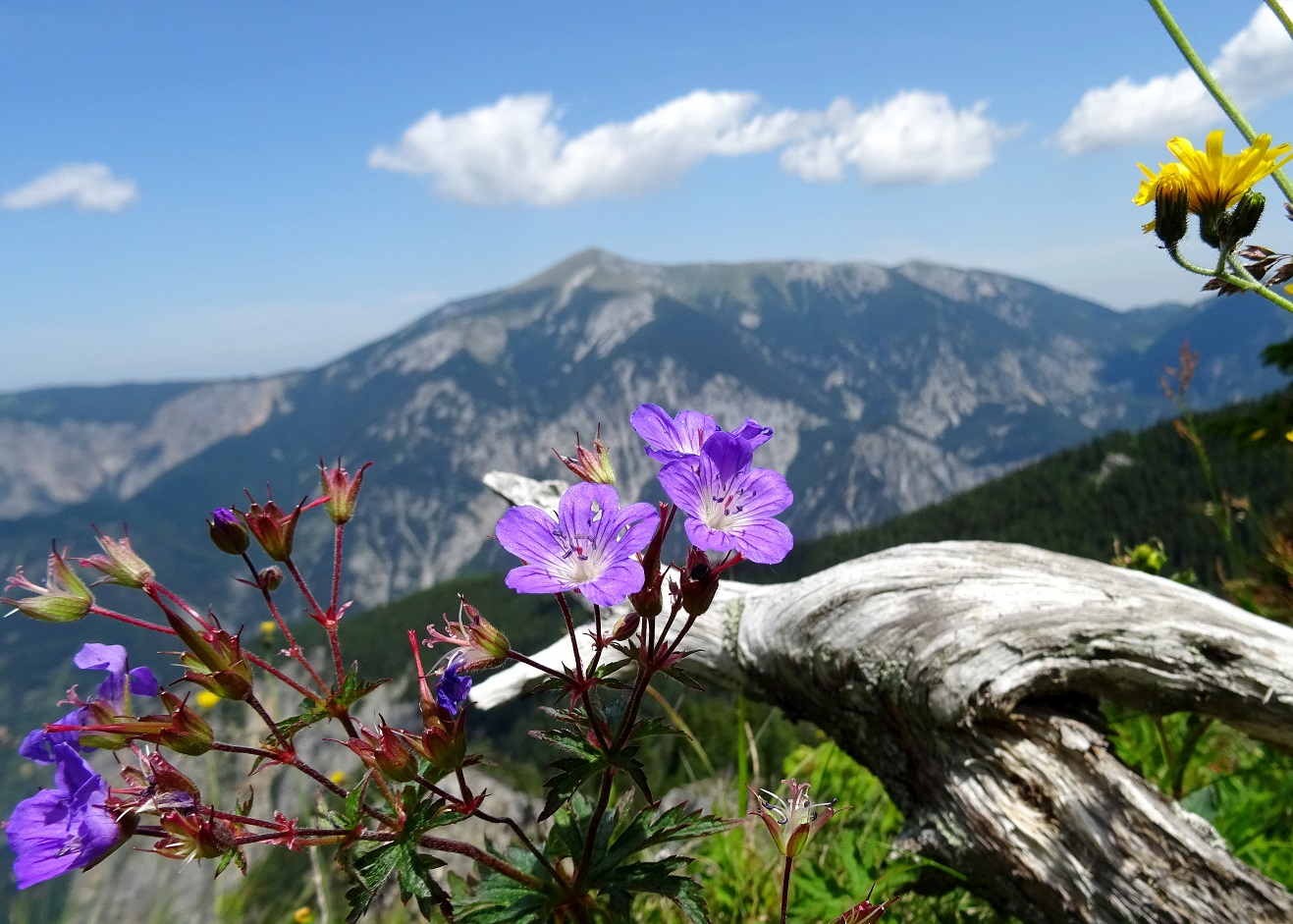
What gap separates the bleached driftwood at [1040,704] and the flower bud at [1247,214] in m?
1.90

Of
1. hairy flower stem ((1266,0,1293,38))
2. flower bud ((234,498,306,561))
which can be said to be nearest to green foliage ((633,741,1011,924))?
flower bud ((234,498,306,561))

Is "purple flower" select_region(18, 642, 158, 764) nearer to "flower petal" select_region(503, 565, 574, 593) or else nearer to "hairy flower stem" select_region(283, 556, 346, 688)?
"hairy flower stem" select_region(283, 556, 346, 688)

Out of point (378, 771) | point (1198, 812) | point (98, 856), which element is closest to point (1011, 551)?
point (1198, 812)

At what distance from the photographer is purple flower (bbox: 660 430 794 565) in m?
1.71

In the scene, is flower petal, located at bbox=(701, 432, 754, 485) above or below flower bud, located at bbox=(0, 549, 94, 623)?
above

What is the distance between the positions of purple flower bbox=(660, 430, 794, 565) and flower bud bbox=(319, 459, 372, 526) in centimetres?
86

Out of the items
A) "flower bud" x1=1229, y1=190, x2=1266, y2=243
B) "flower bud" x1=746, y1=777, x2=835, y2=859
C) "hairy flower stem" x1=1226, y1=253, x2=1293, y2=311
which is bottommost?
"flower bud" x1=746, y1=777, x2=835, y2=859

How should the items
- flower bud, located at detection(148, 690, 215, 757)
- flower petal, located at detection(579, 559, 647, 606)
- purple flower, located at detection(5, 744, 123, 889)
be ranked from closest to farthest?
flower petal, located at detection(579, 559, 647, 606), purple flower, located at detection(5, 744, 123, 889), flower bud, located at detection(148, 690, 215, 757)

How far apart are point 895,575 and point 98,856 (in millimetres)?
3398

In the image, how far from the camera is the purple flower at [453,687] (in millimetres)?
1858

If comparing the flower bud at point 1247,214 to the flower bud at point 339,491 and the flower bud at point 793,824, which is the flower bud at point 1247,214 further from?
the flower bud at point 339,491

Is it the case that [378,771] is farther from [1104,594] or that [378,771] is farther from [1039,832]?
[1104,594]

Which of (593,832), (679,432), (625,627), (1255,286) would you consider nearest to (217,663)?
(625,627)

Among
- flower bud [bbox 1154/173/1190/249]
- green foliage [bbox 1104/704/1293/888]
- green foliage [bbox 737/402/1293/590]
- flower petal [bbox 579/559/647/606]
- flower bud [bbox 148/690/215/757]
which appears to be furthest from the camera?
green foliage [bbox 737/402/1293/590]
